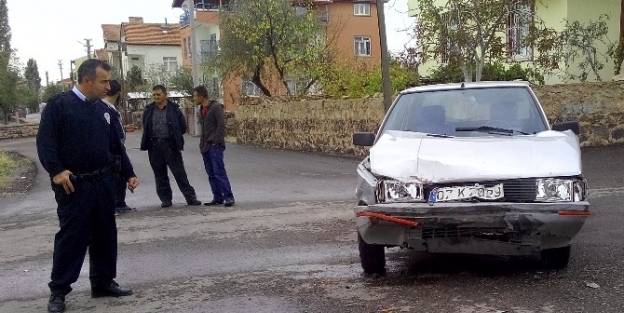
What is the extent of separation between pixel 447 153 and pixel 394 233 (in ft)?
2.46

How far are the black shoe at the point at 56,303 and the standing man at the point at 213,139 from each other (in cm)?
498

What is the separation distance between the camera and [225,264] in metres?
6.46

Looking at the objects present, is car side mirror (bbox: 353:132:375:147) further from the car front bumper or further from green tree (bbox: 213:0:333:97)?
green tree (bbox: 213:0:333:97)

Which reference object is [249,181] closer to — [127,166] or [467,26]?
[467,26]

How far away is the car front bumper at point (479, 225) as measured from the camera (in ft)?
15.9

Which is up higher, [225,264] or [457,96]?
[457,96]

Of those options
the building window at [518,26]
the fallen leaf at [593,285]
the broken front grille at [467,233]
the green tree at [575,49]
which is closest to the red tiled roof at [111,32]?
the building window at [518,26]

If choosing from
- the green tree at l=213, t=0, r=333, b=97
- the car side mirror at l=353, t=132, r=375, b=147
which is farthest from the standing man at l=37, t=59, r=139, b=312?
the green tree at l=213, t=0, r=333, b=97

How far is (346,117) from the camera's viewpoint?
1891cm

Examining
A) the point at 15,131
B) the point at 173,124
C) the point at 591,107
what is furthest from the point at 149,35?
the point at 173,124

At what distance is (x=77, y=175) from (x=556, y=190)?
3.67 meters

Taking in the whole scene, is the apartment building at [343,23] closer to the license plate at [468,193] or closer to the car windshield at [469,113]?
the car windshield at [469,113]

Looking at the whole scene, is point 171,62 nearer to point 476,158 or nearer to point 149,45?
point 149,45

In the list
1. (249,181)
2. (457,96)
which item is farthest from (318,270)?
(249,181)
